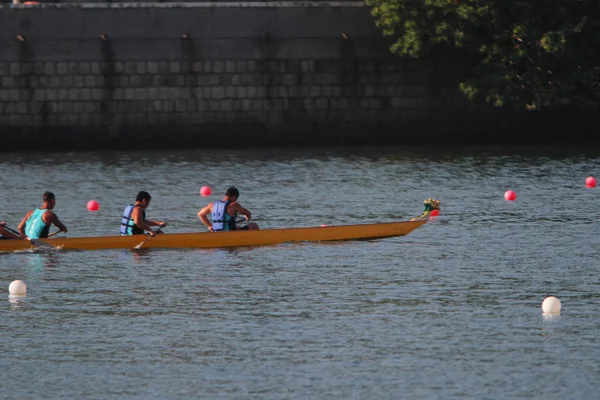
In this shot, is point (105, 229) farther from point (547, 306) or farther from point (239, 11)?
point (239, 11)

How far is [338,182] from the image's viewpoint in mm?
43000

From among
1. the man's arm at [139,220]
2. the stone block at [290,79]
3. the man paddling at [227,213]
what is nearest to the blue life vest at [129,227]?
the man's arm at [139,220]

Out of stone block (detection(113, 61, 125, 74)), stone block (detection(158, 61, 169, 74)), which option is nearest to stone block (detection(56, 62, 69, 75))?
stone block (detection(113, 61, 125, 74))

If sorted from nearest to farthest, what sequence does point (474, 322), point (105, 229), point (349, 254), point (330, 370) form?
point (330, 370) < point (474, 322) < point (349, 254) < point (105, 229)

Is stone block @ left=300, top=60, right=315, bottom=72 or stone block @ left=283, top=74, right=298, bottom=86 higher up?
stone block @ left=300, top=60, right=315, bottom=72

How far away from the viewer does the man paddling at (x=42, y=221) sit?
96.3 feet

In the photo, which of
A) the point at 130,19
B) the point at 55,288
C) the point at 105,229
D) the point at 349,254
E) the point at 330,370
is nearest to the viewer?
the point at 330,370

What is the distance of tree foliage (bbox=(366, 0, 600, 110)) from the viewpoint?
5025 cm

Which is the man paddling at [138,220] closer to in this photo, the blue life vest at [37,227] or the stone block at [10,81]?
the blue life vest at [37,227]

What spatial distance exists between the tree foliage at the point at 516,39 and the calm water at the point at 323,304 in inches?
390

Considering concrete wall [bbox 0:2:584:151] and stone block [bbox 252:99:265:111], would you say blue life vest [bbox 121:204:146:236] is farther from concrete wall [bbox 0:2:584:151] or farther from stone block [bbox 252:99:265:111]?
stone block [bbox 252:99:265:111]

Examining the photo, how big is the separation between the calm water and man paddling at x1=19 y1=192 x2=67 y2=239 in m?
0.54

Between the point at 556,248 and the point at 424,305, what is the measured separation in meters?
6.69

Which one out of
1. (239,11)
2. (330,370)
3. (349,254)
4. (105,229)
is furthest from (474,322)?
(239,11)
